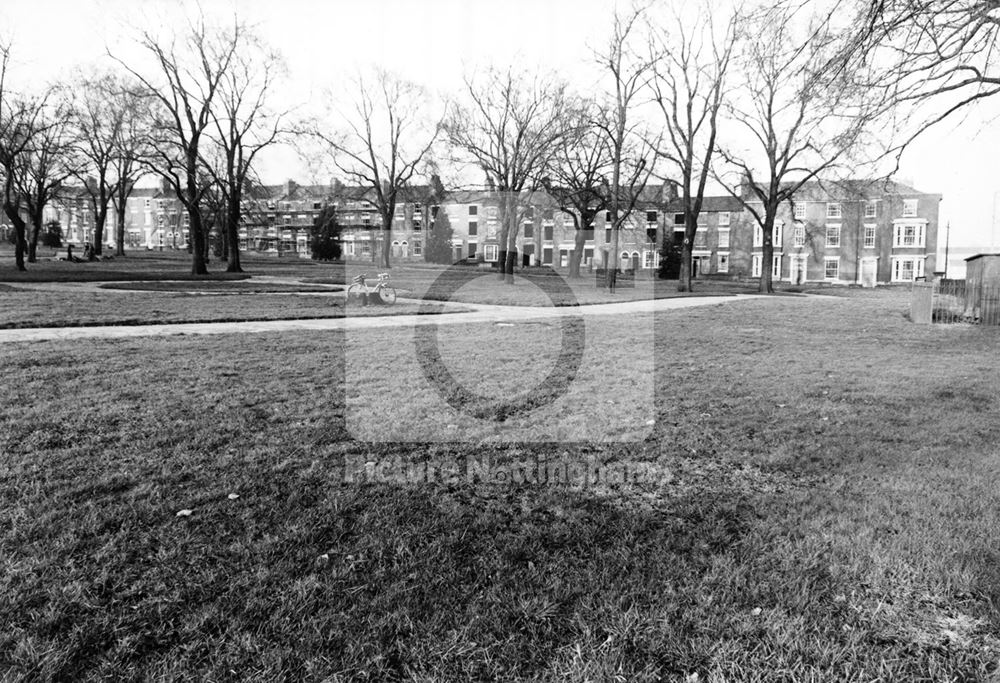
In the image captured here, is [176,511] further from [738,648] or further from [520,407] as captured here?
[520,407]

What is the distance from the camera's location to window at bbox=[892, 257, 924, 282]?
54531mm

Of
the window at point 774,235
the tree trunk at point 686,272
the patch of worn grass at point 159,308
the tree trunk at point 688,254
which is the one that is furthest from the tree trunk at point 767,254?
the window at point 774,235

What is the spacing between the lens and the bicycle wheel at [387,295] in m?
17.0

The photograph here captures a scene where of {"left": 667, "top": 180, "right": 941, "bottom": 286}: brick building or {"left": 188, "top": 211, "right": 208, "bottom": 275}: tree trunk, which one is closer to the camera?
{"left": 188, "top": 211, "right": 208, "bottom": 275}: tree trunk

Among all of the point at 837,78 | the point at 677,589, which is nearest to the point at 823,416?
the point at 837,78

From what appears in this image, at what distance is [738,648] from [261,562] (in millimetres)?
2114

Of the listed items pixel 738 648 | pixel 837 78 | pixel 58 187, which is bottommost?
pixel 738 648

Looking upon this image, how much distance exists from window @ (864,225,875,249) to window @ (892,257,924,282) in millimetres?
2341

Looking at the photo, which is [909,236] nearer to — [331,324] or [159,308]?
[331,324]

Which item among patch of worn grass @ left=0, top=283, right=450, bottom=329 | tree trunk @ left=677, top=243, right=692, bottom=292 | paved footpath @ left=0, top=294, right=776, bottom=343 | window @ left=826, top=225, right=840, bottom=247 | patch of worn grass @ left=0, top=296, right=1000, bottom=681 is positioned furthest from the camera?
window @ left=826, top=225, right=840, bottom=247

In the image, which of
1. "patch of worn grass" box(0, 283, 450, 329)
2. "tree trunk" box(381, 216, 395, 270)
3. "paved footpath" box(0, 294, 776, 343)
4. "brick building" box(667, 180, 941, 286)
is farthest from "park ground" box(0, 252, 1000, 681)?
"brick building" box(667, 180, 941, 286)

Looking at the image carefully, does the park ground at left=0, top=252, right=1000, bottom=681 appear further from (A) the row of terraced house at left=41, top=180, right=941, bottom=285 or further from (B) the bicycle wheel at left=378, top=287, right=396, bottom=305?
(A) the row of terraced house at left=41, top=180, right=941, bottom=285

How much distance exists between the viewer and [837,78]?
6.27 meters

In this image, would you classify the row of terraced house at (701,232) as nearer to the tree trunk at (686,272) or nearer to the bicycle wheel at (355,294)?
the tree trunk at (686,272)
